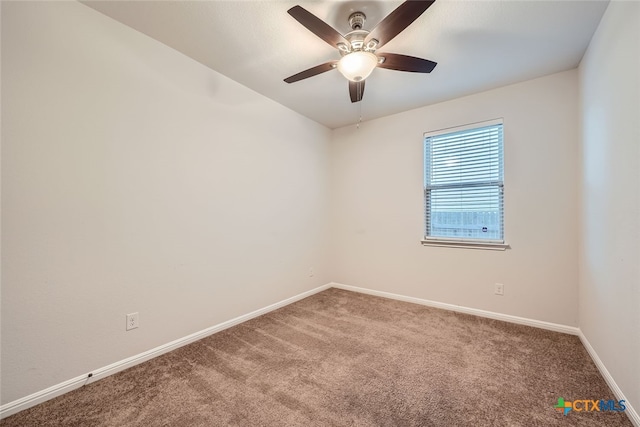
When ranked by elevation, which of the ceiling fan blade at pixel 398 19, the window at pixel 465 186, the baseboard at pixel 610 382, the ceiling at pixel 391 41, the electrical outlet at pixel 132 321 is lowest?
the baseboard at pixel 610 382

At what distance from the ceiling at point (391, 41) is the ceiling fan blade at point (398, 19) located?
23 centimetres

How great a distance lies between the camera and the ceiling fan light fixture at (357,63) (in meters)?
1.62

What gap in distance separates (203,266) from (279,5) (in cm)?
213

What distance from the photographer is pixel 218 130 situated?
94.7 inches

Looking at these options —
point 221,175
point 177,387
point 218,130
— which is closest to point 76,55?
point 218,130

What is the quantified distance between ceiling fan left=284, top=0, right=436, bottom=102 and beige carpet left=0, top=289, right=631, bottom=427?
2.12m

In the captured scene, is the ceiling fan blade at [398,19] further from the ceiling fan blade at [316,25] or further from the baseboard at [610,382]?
the baseboard at [610,382]

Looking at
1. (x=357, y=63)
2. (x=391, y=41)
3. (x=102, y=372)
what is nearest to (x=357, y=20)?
(x=357, y=63)

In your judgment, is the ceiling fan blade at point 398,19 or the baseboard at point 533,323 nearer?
the ceiling fan blade at point 398,19

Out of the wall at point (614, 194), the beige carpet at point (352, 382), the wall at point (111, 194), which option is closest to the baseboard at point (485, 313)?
the beige carpet at point (352, 382)

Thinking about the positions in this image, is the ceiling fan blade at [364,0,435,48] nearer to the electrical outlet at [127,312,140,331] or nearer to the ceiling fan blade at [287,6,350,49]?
the ceiling fan blade at [287,6,350,49]

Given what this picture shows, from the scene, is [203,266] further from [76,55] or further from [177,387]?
[76,55]

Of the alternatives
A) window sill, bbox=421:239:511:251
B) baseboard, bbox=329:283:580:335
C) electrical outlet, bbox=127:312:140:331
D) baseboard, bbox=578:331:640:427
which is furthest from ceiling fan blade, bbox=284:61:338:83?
baseboard, bbox=329:283:580:335

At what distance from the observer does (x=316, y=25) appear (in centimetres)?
146
